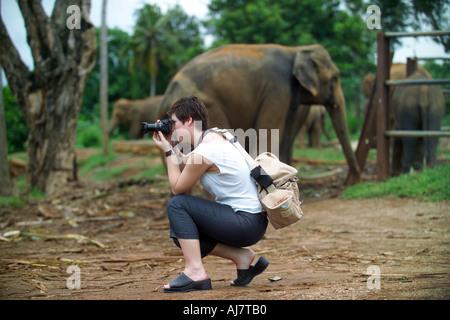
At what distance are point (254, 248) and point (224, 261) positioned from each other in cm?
72

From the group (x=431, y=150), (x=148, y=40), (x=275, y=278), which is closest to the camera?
(x=275, y=278)

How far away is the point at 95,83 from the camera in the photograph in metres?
40.8

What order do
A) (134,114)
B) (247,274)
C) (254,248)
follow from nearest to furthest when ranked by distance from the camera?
(247,274), (254,248), (134,114)

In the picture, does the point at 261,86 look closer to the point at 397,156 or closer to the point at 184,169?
the point at 397,156

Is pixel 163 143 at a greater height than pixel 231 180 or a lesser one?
greater

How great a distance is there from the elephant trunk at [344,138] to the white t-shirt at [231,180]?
681 cm

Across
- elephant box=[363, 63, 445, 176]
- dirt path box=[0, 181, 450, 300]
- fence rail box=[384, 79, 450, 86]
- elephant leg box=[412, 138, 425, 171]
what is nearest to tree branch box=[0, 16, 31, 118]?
dirt path box=[0, 181, 450, 300]

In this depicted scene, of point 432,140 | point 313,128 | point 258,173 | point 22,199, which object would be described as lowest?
point 22,199

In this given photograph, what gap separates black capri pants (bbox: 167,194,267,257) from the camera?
389 cm

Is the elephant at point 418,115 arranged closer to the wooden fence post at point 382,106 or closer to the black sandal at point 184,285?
the wooden fence post at point 382,106

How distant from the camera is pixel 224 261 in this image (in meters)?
5.54

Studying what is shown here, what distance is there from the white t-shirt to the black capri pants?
0.06 m

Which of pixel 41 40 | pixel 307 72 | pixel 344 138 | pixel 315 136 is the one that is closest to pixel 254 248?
pixel 307 72

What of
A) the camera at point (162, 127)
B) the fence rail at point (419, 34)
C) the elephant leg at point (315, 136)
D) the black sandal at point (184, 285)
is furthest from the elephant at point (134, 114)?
the black sandal at point (184, 285)
